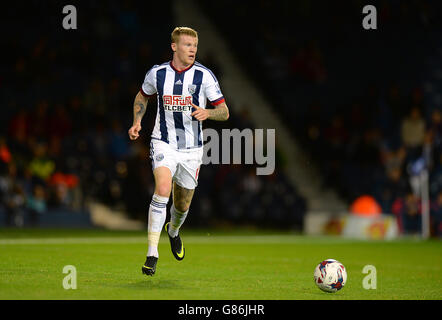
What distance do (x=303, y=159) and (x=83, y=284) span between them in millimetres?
16125

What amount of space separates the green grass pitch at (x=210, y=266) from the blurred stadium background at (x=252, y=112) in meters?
2.47

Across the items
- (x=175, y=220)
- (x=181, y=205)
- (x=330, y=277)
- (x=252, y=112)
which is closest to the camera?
(x=330, y=277)

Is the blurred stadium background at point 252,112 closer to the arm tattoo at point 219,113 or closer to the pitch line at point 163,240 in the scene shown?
the pitch line at point 163,240

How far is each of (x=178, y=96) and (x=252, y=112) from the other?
16.6 m

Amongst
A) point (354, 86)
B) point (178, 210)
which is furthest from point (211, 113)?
point (354, 86)

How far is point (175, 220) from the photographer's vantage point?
10.4m

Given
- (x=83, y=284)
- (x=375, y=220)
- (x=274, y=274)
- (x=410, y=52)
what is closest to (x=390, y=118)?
(x=410, y=52)

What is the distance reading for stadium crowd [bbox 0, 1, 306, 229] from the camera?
67.1 ft

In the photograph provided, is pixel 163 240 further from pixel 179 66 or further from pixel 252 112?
pixel 252 112

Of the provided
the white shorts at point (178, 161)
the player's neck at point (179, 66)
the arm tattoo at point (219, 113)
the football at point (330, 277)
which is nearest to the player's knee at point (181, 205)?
the white shorts at point (178, 161)

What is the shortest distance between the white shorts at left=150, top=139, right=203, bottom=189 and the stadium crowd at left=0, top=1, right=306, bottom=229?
10.5m

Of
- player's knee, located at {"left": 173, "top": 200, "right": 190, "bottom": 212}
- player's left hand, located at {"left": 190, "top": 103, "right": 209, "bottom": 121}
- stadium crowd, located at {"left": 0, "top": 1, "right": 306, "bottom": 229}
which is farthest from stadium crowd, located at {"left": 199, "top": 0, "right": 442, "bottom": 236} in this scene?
player's left hand, located at {"left": 190, "top": 103, "right": 209, "bottom": 121}
